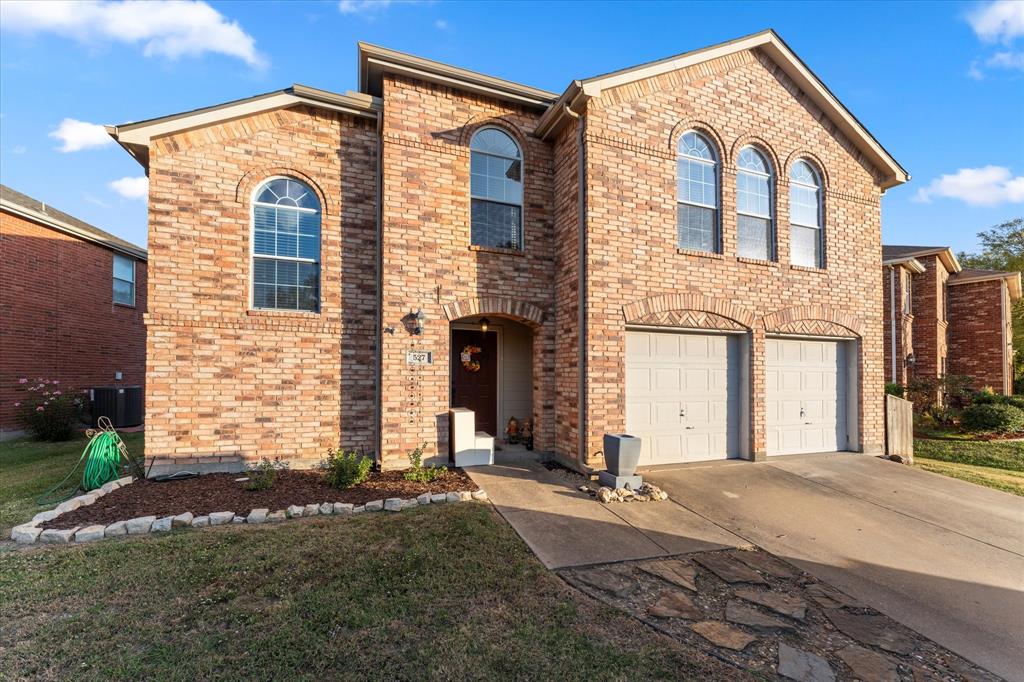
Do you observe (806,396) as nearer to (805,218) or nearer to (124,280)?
(805,218)

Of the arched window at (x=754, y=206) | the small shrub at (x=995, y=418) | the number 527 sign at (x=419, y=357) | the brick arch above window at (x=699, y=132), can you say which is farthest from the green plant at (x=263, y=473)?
the small shrub at (x=995, y=418)

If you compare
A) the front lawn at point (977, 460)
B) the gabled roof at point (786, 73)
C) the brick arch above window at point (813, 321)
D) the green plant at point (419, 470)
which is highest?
the gabled roof at point (786, 73)

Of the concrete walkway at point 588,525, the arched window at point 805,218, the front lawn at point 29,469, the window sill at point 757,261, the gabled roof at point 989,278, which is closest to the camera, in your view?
the concrete walkway at point 588,525

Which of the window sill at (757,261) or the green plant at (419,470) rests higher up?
the window sill at (757,261)

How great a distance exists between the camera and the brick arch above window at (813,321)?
27.3 feet

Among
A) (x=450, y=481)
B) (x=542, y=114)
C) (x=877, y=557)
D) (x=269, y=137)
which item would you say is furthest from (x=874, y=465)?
(x=269, y=137)

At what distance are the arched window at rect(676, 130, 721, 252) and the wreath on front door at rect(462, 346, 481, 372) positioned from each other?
4.36 m

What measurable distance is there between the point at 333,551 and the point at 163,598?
4.30 feet

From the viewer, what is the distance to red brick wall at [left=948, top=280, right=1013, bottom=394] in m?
16.0

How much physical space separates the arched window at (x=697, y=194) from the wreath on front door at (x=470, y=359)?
436 cm

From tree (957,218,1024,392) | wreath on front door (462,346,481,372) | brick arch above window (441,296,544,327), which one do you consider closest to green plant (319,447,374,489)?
brick arch above window (441,296,544,327)

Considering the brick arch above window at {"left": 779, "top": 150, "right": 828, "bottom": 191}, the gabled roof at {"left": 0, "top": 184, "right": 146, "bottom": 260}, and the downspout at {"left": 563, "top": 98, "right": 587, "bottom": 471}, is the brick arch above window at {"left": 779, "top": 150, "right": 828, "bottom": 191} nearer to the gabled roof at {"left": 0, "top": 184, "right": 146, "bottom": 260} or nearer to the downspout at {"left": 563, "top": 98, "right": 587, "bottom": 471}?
the downspout at {"left": 563, "top": 98, "right": 587, "bottom": 471}

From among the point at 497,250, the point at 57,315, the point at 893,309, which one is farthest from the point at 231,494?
the point at 893,309

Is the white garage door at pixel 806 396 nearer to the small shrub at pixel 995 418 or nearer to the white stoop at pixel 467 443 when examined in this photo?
the small shrub at pixel 995 418
